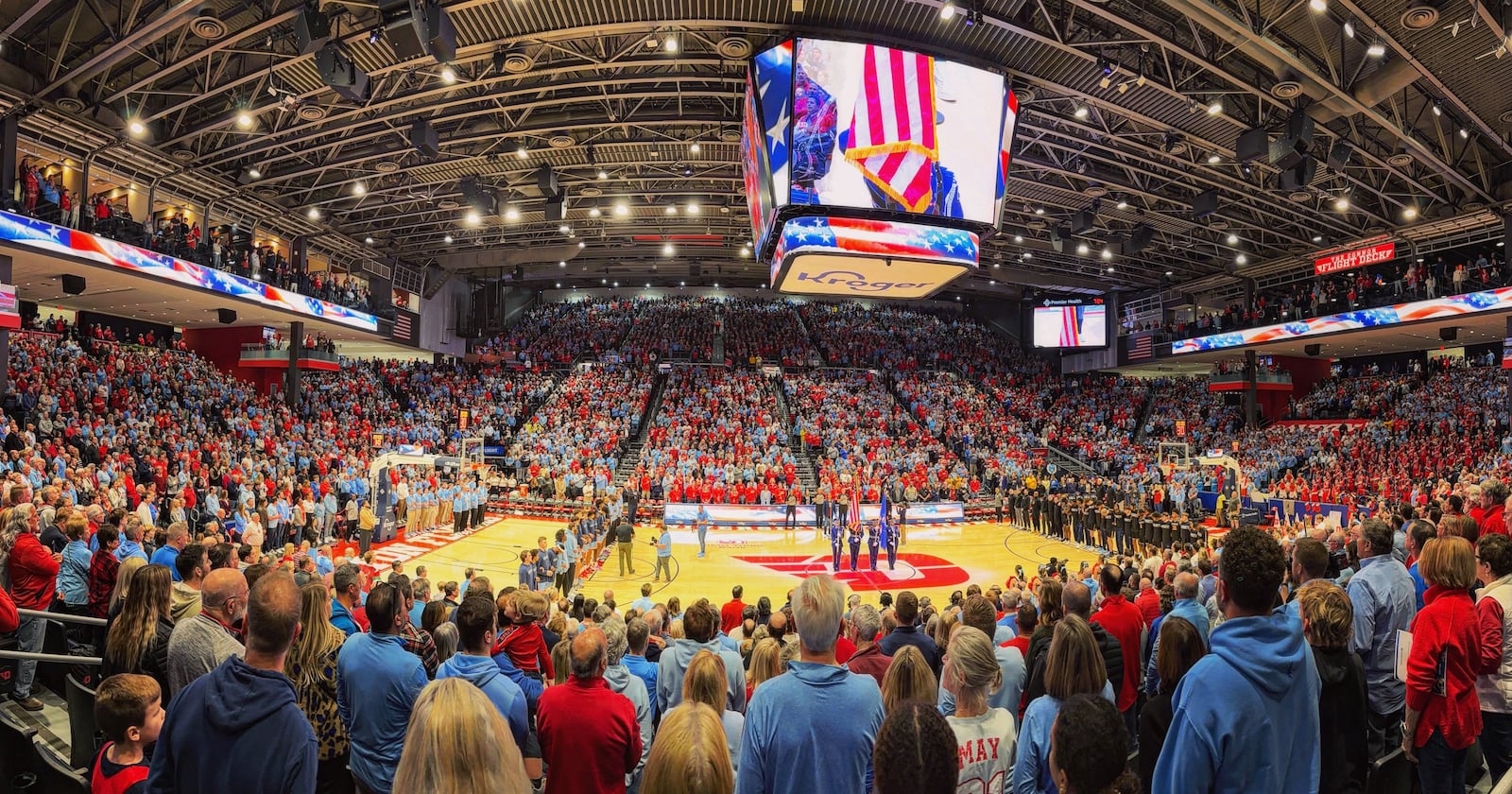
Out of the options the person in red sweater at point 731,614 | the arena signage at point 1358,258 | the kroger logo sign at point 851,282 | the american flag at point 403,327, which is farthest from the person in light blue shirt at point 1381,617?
the american flag at point 403,327

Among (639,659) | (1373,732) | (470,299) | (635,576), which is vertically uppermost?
(470,299)

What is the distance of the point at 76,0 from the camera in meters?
14.0

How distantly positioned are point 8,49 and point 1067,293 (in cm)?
4055

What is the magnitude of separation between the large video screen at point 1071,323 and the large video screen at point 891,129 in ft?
81.8

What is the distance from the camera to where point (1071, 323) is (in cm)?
3878

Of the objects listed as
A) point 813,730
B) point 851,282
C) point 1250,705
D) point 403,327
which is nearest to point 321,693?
point 813,730

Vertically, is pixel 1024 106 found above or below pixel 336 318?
above

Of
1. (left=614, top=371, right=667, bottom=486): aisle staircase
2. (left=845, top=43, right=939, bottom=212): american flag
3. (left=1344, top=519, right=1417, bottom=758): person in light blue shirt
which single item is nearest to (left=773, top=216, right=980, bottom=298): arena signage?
(left=845, top=43, right=939, bottom=212): american flag

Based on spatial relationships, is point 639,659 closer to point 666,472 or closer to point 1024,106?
point 1024,106

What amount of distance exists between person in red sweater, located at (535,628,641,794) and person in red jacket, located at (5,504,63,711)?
16.9ft

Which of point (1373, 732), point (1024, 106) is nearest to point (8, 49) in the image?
point (1024, 106)

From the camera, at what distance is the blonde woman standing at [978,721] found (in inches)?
109

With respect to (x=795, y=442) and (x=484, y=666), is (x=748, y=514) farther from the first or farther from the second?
(x=484, y=666)

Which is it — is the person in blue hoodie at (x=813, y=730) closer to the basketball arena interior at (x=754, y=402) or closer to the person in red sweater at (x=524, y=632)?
the basketball arena interior at (x=754, y=402)
